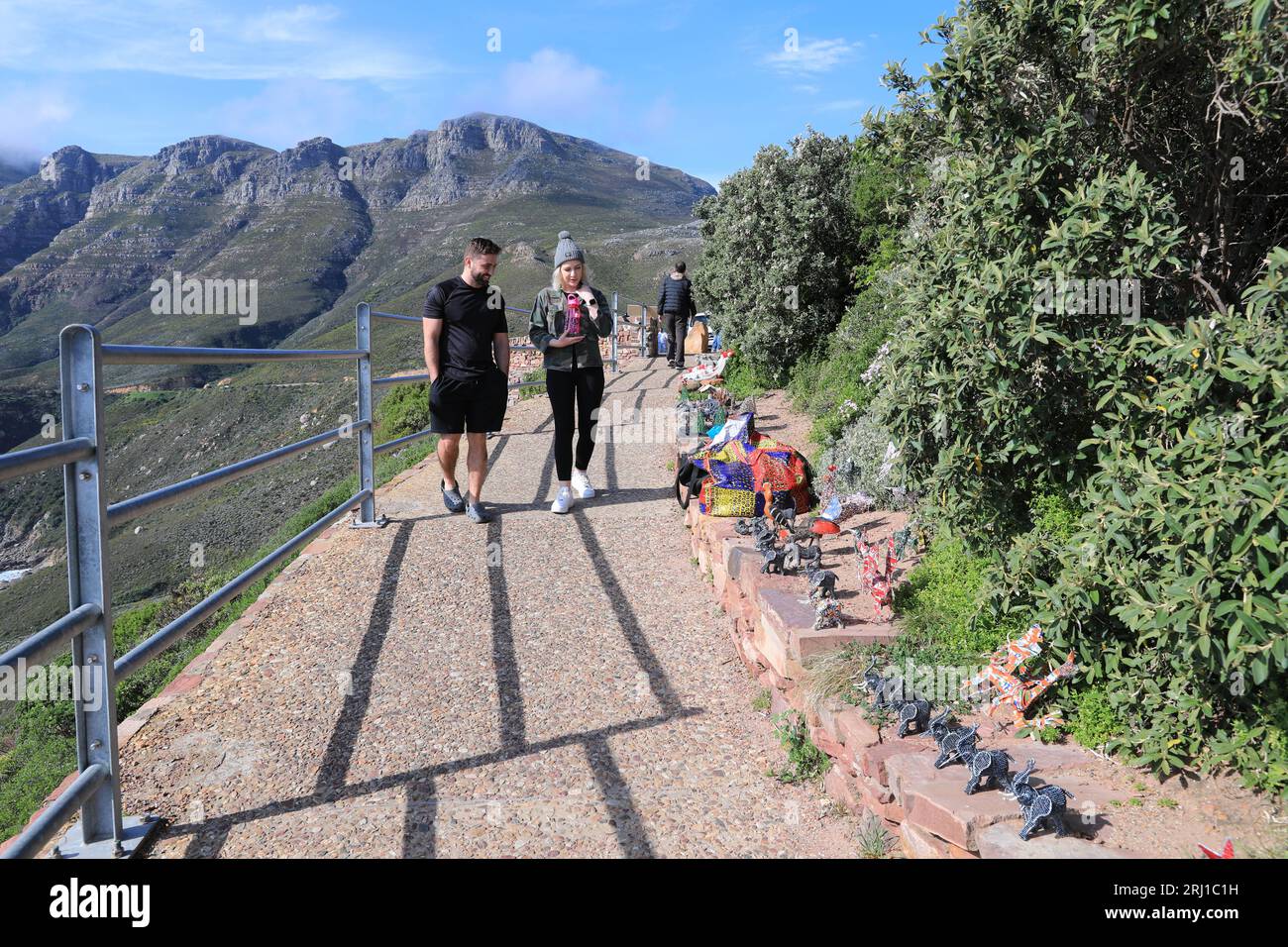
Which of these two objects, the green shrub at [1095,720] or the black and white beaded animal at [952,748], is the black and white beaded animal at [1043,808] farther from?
the green shrub at [1095,720]

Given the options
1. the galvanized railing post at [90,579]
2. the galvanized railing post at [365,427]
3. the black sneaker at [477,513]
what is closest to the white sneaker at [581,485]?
the black sneaker at [477,513]

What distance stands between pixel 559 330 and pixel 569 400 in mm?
543

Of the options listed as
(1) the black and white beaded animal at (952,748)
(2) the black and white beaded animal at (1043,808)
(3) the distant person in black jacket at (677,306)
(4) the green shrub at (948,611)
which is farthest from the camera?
(3) the distant person in black jacket at (677,306)

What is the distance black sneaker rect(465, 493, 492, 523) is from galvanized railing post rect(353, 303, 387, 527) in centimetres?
63

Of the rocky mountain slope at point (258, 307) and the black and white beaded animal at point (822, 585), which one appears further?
the rocky mountain slope at point (258, 307)

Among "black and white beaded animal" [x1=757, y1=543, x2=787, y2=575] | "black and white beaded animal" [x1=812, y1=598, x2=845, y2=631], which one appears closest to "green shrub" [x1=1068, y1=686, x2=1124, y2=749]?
"black and white beaded animal" [x1=812, y1=598, x2=845, y2=631]

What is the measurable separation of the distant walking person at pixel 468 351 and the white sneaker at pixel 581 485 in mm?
1033

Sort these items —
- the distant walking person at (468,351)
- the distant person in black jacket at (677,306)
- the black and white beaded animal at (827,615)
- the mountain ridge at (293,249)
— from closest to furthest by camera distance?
the black and white beaded animal at (827,615) < the distant walking person at (468,351) < the distant person in black jacket at (677,306) < the mountain ridge at (293,249)

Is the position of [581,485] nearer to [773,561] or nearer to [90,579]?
[773,561]

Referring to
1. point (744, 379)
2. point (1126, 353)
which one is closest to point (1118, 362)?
point (1126, 353)

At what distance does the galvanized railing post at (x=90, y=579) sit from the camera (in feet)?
8.17

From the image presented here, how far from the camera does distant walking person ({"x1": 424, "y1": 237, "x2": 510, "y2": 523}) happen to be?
6.02 metres
